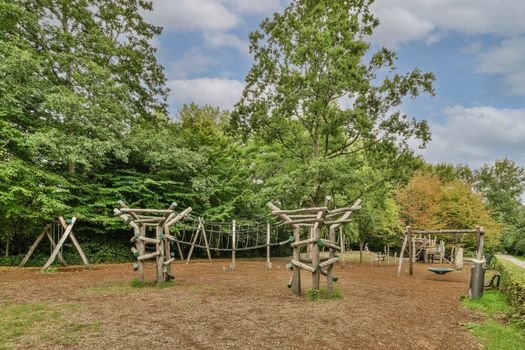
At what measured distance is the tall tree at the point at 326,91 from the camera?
16.3 m

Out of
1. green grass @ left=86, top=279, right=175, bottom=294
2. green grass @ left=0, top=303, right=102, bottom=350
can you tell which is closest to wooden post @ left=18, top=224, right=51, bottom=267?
green grass @ left=86, top=279, right=175, bottom=294

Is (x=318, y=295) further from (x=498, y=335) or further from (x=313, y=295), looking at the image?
(x=498, y=335)

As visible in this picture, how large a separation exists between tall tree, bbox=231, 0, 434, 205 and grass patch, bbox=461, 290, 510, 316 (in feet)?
27.4

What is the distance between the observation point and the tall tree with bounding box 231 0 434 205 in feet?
53.6

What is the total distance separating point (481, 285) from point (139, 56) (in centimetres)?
2025

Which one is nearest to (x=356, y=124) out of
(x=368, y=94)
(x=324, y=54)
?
(x=368, y=94)

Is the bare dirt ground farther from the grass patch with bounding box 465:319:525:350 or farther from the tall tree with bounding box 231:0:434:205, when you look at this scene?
the tall tree with bounding box 231:0:434:205

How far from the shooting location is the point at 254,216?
22578mm

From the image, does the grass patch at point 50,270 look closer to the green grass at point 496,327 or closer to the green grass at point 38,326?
the green grass at point 38,326

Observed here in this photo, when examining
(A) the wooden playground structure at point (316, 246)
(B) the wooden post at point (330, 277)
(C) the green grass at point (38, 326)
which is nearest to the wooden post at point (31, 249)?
(C) the green grass at point (38, 326)

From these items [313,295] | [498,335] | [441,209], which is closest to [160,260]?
[313,295]

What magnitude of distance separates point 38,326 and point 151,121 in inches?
673

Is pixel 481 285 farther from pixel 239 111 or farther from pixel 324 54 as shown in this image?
pixel 239 111

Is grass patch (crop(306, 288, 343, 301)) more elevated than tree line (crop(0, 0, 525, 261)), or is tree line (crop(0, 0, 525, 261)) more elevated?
tree line (crop(0, 0, 525, 261))
